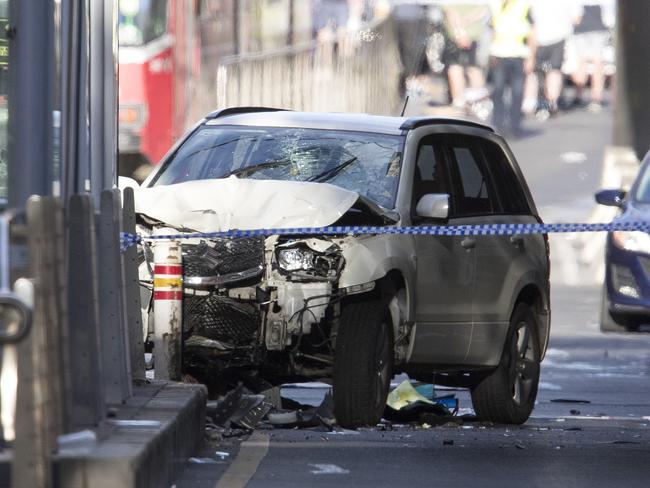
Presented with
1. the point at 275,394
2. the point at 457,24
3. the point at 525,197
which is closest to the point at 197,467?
the point at 275,394

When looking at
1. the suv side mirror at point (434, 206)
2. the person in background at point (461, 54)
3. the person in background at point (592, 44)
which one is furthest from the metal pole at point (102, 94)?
the person in background at point (592, 44)

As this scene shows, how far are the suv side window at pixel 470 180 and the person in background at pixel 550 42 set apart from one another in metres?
21.1

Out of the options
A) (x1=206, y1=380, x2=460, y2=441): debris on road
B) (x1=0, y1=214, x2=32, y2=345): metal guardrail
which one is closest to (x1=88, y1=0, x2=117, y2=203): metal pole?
(x1=206, y1=380, x2=460, y2=441): debris on road

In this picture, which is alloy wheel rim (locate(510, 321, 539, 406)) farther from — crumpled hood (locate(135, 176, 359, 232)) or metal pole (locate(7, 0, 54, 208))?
metal pole (locate(7, 0, 54, 208))

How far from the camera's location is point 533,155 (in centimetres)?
3089

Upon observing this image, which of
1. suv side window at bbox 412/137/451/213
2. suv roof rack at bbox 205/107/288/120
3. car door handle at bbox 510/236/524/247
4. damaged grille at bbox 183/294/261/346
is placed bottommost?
damaged grille at bbox 183/294/261/346

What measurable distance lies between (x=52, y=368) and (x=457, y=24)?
99.2 ft

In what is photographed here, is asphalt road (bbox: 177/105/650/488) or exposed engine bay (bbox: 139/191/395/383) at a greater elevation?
exposed engine bay (bbox: 139/191/395/383)

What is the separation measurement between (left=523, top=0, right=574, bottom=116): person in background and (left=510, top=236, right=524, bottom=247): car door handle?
21159 millimetres

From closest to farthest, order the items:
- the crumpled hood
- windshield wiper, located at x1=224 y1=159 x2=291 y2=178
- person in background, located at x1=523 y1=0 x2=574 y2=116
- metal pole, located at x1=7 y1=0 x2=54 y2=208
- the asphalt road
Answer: metal pole, located at x1=7 y1=0 x2=54 y2=208, the asphalt road, the crumpled hood, windshield wiper, located at x1=224 y1=159 x2=291 y2=178, person in background, located at x1=523 y1=0 x2=574 y2=116

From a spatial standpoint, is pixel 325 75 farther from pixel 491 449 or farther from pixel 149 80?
pixel 491 449

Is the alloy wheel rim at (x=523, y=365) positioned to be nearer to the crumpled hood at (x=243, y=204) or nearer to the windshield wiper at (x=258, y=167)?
the windshield wiper at (x=258, y=167)

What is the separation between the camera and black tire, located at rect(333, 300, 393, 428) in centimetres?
985

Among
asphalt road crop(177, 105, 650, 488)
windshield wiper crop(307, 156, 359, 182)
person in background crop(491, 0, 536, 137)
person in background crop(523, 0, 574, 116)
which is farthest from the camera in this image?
person in background crop(523, 0, 574, 116)
